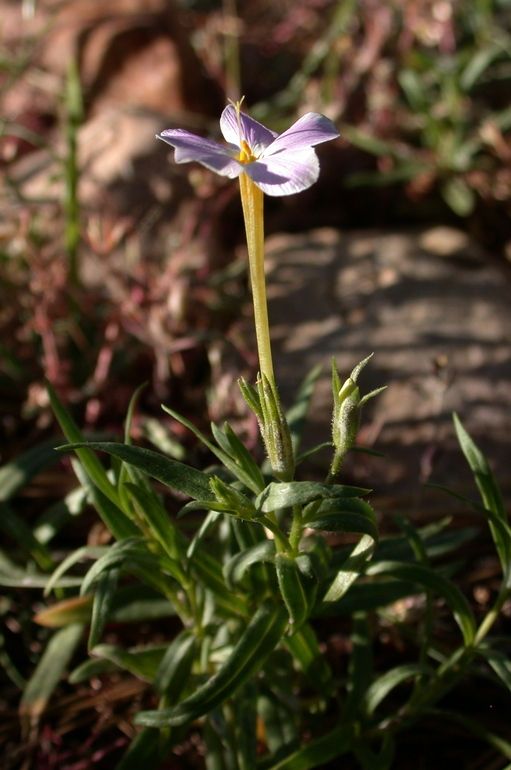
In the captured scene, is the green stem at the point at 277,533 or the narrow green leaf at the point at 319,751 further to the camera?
the narrow green leaf at the point at 319,751

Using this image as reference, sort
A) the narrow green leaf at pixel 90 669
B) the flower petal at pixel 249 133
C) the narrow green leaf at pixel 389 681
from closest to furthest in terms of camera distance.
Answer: the flower petal at pixel 249 133 < the narrow green leaf at pixel 389 681 < the narrow green leaf at pixel 90 669

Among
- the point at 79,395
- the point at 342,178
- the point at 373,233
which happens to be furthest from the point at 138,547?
the point at 342,178

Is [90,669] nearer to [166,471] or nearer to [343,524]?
[166,471]

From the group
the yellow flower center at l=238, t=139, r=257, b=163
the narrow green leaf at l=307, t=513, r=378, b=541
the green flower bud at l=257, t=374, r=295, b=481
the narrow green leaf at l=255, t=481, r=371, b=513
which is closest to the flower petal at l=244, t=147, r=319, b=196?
the yellow flower center at l=238, t=139, r=257, b=163

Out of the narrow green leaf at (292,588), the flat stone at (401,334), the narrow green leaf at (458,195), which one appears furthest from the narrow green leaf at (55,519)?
the narrow green leaf at (458,195)

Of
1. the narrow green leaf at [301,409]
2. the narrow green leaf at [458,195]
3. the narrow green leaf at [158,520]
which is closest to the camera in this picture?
the narrow green leaf at [158,520]

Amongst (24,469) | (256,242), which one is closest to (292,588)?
(256,242)

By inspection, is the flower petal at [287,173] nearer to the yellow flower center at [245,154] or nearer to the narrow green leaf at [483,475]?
the yellow flower center at [245,154]
